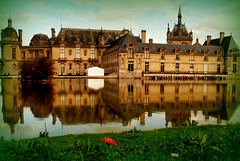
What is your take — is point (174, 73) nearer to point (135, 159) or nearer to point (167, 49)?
point (167, 49)

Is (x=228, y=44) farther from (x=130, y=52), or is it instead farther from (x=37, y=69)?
(x=37, y=69)

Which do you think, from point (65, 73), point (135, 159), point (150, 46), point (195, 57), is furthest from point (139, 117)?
point (65, 73)

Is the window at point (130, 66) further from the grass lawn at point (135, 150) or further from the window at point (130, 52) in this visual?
the grass lawn at point (135, 150)

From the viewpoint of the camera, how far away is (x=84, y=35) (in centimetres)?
5847

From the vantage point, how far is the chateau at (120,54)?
146 feet

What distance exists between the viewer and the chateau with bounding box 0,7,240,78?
44469mm

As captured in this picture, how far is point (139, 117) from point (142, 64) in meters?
37.5

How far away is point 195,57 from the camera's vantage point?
4944cm

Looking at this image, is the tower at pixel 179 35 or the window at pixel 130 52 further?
the tower at pixel 179 35

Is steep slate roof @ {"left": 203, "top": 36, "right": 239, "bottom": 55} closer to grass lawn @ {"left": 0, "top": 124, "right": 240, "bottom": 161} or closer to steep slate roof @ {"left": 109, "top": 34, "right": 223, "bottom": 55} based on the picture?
steep slate roof @ {"left": 109, "top": 34, "right": 223, "bottom": 55}

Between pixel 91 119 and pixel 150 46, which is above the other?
pixel 150 46

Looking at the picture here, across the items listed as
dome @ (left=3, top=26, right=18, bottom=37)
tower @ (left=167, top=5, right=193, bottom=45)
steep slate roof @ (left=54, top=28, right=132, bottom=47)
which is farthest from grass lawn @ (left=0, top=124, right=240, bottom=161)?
tower @ (left=167, top=5, right=193, bottom=45)

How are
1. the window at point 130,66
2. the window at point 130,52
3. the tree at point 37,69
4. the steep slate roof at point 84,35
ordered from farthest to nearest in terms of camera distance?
the steep slate roof at point 84,35, the window at point 130,52, the window at point 130,66, the tree at point 37,69

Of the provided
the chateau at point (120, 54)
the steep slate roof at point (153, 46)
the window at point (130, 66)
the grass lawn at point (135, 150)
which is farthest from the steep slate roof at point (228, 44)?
the grass lawn at point (135, 150)
